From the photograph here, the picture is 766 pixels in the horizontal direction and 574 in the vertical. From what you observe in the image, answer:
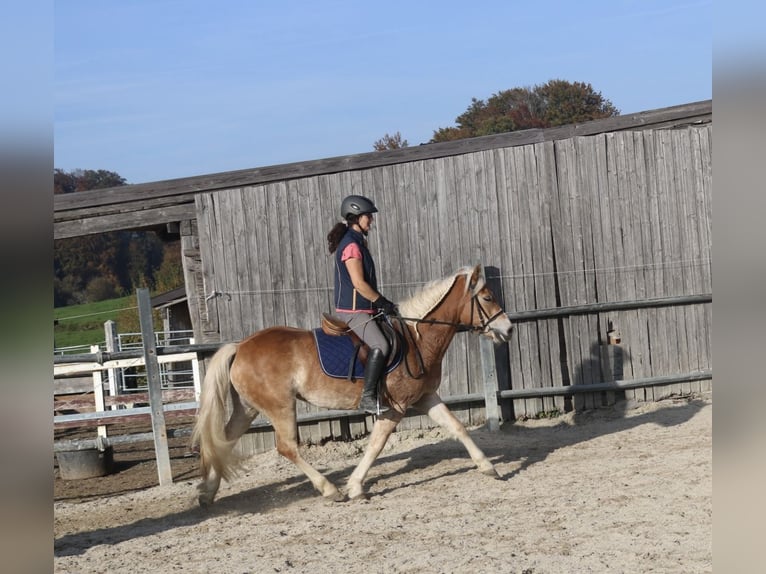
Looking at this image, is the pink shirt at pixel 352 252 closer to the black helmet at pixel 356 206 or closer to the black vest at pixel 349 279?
the black vest at pixel 349 279

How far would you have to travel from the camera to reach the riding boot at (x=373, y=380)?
693 centimetres

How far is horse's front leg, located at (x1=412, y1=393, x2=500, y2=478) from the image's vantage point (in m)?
7.33

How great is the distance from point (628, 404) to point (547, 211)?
2606 millimetres

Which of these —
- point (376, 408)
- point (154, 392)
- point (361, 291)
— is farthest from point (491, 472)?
point (154, 392)

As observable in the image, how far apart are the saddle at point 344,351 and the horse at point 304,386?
0.11m

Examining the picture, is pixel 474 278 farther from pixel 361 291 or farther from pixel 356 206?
pixel 356 206

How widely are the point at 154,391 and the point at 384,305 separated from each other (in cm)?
281

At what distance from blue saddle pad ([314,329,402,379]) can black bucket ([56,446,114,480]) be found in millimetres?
3477

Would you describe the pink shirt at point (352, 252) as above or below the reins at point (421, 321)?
above

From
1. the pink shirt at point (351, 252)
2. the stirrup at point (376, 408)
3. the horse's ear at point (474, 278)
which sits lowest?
the stirrup at point (376, 408)

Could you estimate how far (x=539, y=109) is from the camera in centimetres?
4272

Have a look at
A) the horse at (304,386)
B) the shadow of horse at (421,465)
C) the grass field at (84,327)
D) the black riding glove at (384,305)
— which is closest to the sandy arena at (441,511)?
the shadow of horse at (421,465)

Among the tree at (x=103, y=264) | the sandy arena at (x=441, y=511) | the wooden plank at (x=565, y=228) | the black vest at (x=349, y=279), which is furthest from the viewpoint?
the tree at (x=103, y=264)

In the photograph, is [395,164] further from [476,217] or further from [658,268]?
[658,268]
